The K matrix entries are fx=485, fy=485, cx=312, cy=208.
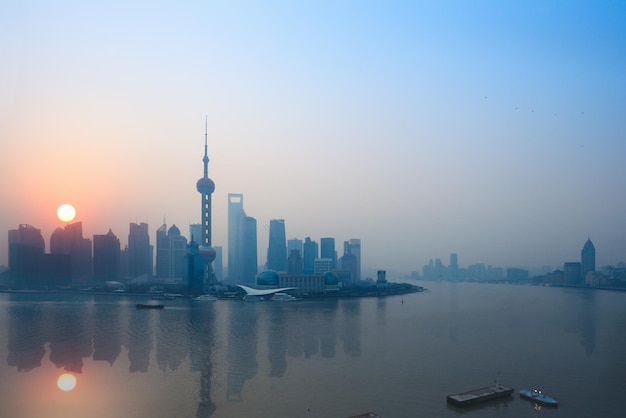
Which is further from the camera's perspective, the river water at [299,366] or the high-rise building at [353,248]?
the high-rise building at [353,248]

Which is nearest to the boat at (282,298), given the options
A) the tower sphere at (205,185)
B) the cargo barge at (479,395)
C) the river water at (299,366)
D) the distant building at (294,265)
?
the river water at (299,366)

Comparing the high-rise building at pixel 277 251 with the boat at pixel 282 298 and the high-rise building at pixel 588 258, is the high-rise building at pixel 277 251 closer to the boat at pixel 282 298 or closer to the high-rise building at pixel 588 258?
the boat at pixel 282 298

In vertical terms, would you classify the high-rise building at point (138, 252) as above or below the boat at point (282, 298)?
above

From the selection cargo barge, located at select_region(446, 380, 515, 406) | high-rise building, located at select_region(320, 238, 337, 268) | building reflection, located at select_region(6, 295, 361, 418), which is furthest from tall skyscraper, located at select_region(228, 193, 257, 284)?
cargo barge, located at select_region(446, 380, 515, 406)

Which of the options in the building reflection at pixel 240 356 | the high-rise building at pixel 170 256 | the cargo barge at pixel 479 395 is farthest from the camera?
the high-rise building at pixel 170 256

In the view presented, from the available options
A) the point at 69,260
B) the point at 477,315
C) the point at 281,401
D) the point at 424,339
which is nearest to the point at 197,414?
the point at 281,401

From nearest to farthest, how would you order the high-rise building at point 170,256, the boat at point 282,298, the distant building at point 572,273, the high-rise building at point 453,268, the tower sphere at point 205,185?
the boat at point 282,298
the tower sphere at point 205,185
the high-rise building at point 170,256
the distant building at point 572,273
the high-rise building at point 453,268

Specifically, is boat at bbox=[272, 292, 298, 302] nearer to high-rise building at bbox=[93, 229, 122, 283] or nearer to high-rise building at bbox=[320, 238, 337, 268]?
high-rise building at bbox=[93, 229, 122, 283]

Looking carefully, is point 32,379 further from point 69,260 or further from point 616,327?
point 69,260
